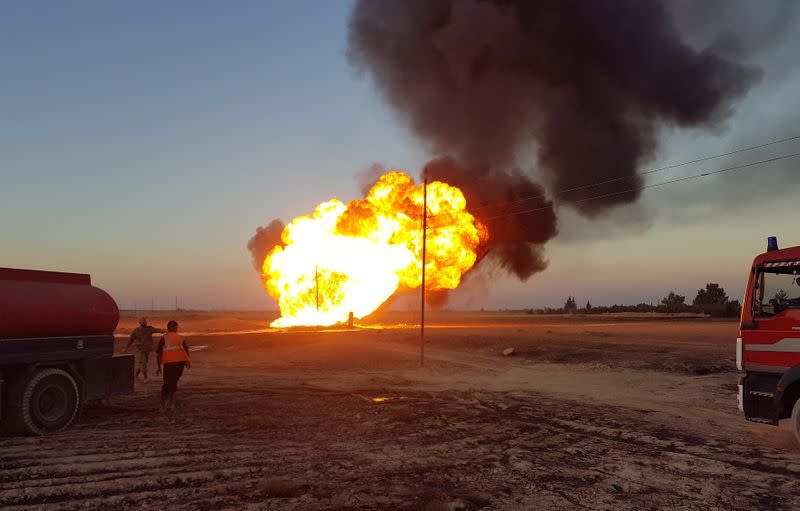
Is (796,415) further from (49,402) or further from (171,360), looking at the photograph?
(49,402)

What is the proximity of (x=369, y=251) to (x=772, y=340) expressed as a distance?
151 ft

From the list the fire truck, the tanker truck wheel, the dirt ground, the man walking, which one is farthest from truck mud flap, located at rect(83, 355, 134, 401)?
the tanker truck wheel

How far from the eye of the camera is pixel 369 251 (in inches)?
2173

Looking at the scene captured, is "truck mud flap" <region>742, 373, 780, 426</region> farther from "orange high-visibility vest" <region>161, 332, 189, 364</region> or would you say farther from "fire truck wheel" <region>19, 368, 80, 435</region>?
"fire truck wheel" <region>19, 368, 80, 435</region>

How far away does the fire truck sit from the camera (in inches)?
388

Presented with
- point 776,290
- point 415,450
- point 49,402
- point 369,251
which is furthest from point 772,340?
Result: point 369,251

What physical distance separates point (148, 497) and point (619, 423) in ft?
33.8

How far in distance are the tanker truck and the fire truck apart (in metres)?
13.8

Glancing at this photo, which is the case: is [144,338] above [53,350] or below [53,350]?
below

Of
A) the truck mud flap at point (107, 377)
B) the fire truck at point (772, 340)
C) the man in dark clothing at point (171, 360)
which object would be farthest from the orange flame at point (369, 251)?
the fire truck at point (772, 340)

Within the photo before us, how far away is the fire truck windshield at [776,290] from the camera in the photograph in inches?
400

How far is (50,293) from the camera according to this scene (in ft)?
41.2

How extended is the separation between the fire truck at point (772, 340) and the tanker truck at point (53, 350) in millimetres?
13841

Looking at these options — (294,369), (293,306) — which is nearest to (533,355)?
(294,369)
